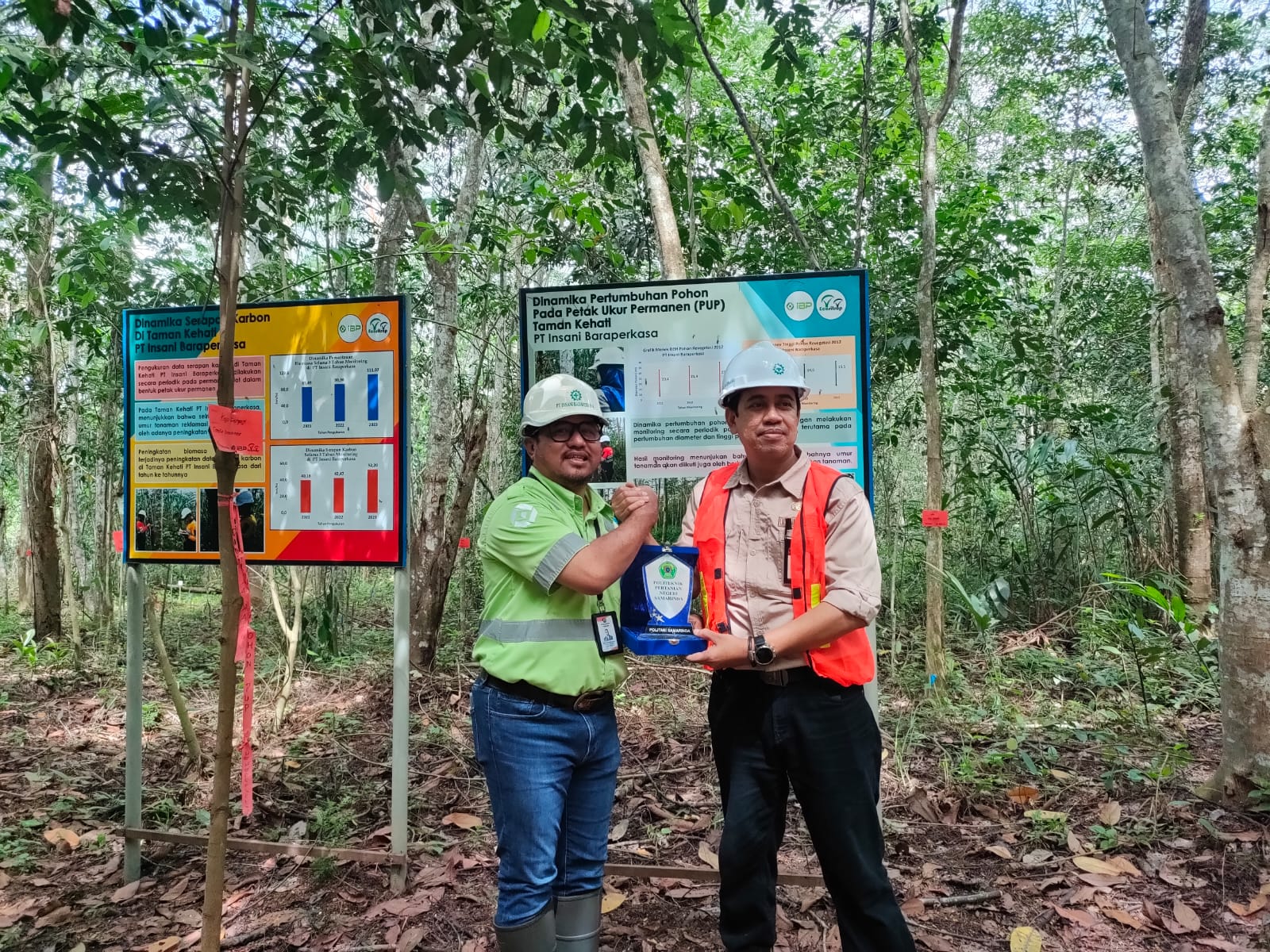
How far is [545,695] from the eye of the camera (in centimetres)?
202

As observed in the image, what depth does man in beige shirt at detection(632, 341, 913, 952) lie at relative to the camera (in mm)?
1961

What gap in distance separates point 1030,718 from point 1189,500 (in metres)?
2.91

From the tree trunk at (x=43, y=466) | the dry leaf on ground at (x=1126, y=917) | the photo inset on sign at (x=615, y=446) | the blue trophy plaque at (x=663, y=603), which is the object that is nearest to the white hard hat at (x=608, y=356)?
the photo inset on sign at (x=615, y=446)

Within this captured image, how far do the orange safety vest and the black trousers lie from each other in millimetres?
65

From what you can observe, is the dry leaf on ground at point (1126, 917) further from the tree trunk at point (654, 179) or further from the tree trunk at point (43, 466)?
the tree trunk at point (43, 466)

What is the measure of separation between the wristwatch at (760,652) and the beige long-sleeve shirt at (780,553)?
87 millimetres

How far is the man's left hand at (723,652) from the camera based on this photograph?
6.37 ft

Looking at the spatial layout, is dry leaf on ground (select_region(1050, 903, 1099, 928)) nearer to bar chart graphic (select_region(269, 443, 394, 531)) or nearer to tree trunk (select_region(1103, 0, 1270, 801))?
tree trunk (select_region(1103, 0, 1270, 801))

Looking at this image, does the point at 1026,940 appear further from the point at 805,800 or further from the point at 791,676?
the point at 791,676

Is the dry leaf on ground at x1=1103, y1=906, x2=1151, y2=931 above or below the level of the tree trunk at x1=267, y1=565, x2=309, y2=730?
below

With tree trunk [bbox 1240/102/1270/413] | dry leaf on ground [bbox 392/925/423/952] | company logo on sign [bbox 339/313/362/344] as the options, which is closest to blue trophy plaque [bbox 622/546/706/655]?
dry leaf on ground [bbox 392/925/423/952]

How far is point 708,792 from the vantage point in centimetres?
381

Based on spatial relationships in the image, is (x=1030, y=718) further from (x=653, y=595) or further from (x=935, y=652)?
(x=653, y=595)

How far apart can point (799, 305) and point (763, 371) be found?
29.7 inches
